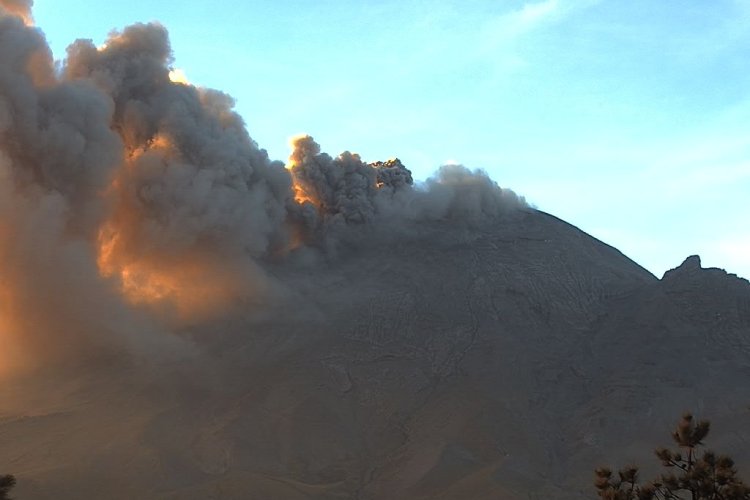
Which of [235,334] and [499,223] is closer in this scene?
[235,334]

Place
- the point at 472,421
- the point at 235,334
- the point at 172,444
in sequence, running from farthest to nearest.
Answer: the point at 235,334
the point at 472,421
the point at 172,444

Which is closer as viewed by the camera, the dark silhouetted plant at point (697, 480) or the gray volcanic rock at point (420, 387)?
the dark silhouetted plant at point (697, 480)

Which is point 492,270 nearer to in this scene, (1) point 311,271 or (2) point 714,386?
(1) point 311,271

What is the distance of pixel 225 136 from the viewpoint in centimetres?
7919

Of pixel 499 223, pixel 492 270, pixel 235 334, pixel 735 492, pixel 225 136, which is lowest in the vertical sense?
pixel 735 492

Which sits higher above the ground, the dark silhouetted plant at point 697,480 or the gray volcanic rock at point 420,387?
the gray volcanic rock at point 420,387

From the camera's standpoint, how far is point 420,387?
6669 cm

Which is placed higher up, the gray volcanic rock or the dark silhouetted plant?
the gray volcanic rock

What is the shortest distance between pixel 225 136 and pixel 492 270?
89.5 feet

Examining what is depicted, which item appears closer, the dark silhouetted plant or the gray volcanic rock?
the dark silhouetted plant

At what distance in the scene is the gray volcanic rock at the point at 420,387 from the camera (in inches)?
2126

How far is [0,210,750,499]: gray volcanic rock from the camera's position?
54.0 metres

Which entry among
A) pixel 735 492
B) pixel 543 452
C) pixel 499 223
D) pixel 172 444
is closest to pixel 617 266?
pixel 499 223

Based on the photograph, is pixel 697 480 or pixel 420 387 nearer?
pixel 697 480
